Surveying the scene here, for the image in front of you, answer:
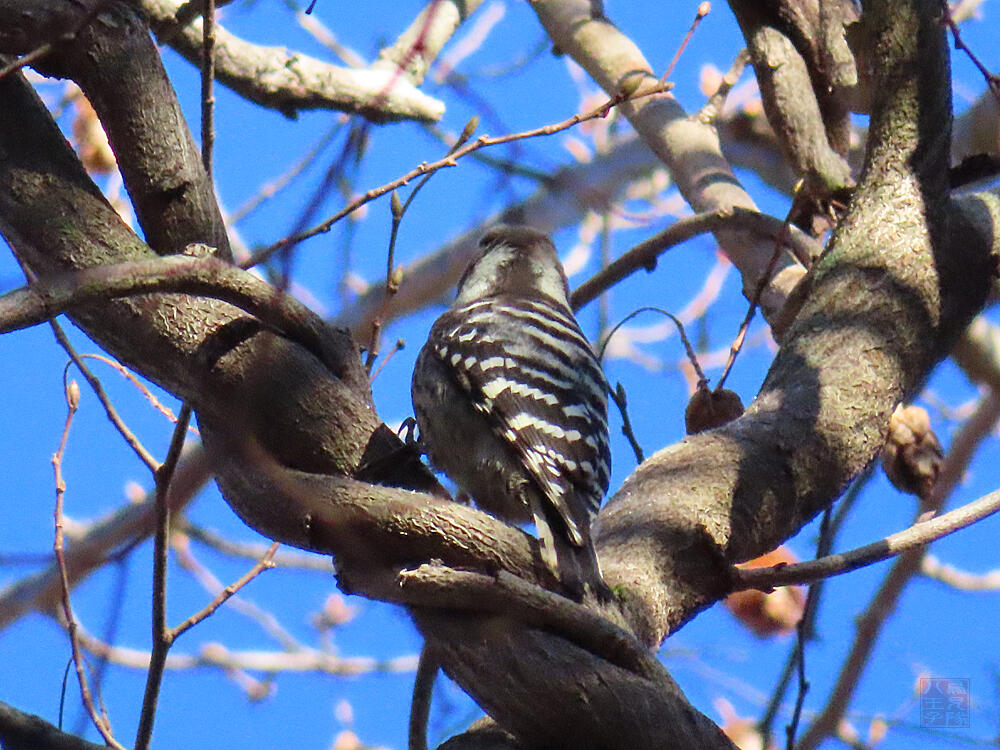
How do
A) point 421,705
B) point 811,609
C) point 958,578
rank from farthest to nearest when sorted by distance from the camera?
point 958,578
point 811,609
point 421,705

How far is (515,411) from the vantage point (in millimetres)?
3430

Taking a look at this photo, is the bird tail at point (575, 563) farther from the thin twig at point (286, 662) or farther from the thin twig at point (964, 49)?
the thin twig at point (286, 662)

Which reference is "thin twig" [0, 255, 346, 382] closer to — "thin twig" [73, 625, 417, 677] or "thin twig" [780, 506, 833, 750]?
"thin twig" [780, 506, 833, 750]

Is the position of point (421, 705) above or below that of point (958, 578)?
below

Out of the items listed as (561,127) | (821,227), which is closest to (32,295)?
(561,127)

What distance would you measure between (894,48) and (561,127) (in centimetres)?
88

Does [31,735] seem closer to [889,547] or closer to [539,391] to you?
[889,547]

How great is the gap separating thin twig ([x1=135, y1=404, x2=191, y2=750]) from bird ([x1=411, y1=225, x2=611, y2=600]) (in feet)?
3.12

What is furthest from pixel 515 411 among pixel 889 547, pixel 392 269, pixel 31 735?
pixel 31 735

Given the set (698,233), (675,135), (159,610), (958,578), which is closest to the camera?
(159,610)

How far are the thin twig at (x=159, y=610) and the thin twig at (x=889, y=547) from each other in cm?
113

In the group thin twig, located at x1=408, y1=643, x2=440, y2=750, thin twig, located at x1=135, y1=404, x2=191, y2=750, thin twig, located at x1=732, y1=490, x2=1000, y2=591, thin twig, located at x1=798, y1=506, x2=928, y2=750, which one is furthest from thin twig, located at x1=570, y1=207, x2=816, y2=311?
thin twig, located at x1=135, y1=404, x2=191, y2=750

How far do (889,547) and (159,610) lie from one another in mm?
Result: 1371

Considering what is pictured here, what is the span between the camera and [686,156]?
14.4 ft
